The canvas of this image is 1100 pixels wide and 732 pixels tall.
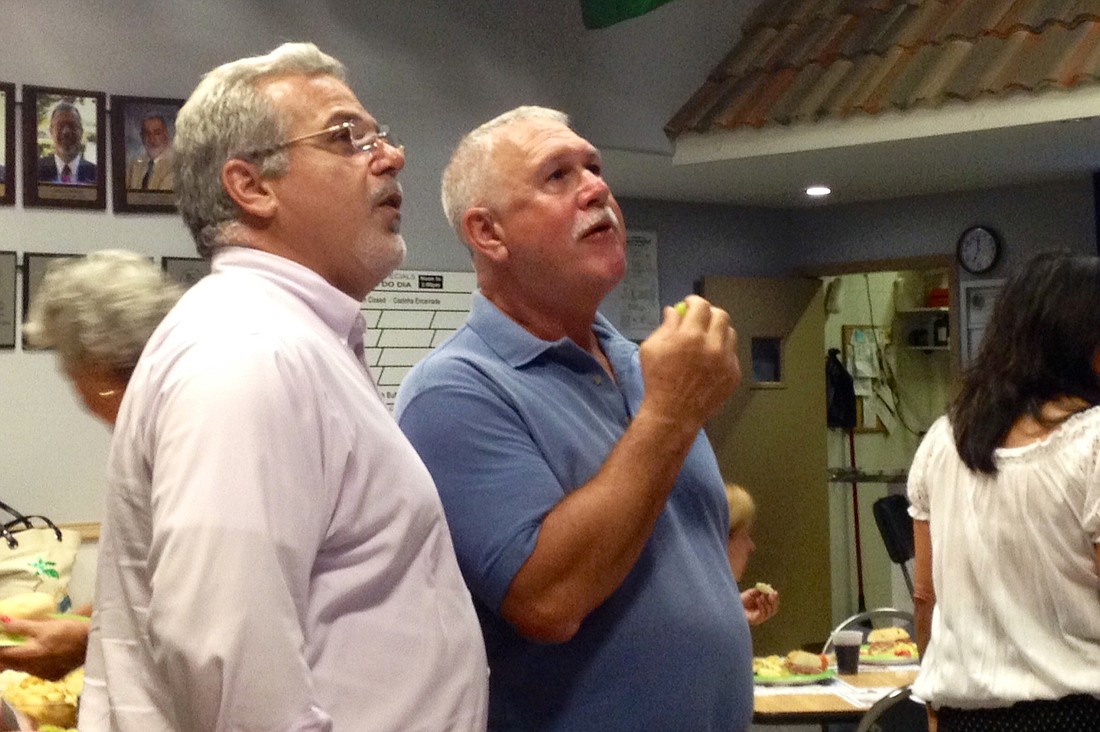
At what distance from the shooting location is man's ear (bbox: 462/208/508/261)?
178 centimetres

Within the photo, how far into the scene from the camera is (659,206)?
6.73 metres

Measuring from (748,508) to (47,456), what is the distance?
225cm

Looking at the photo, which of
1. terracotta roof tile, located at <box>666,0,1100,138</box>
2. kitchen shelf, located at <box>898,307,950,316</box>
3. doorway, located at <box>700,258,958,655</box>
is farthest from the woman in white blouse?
kitchen shelf, located at <box>898,307,950,316</box>

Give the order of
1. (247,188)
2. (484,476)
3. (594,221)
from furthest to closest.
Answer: (594,221) → (484,476) → (247,188)

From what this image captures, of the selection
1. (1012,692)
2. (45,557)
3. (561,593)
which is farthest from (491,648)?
(45,557)

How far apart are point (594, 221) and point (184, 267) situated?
318 centimetres

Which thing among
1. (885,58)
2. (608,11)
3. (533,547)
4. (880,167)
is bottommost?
(533,547)

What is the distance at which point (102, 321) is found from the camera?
2.19m

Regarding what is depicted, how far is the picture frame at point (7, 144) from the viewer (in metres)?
4.38

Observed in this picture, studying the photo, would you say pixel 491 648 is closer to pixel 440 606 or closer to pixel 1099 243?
pixel 440 606

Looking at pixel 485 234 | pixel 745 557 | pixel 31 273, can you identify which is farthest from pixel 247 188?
pixel 31 273

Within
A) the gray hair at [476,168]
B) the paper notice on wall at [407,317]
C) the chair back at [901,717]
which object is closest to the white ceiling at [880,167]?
the paper notice on wall at [407,317]

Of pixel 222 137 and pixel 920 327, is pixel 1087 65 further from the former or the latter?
pixel 920 327

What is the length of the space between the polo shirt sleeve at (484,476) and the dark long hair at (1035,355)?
3.79ft
